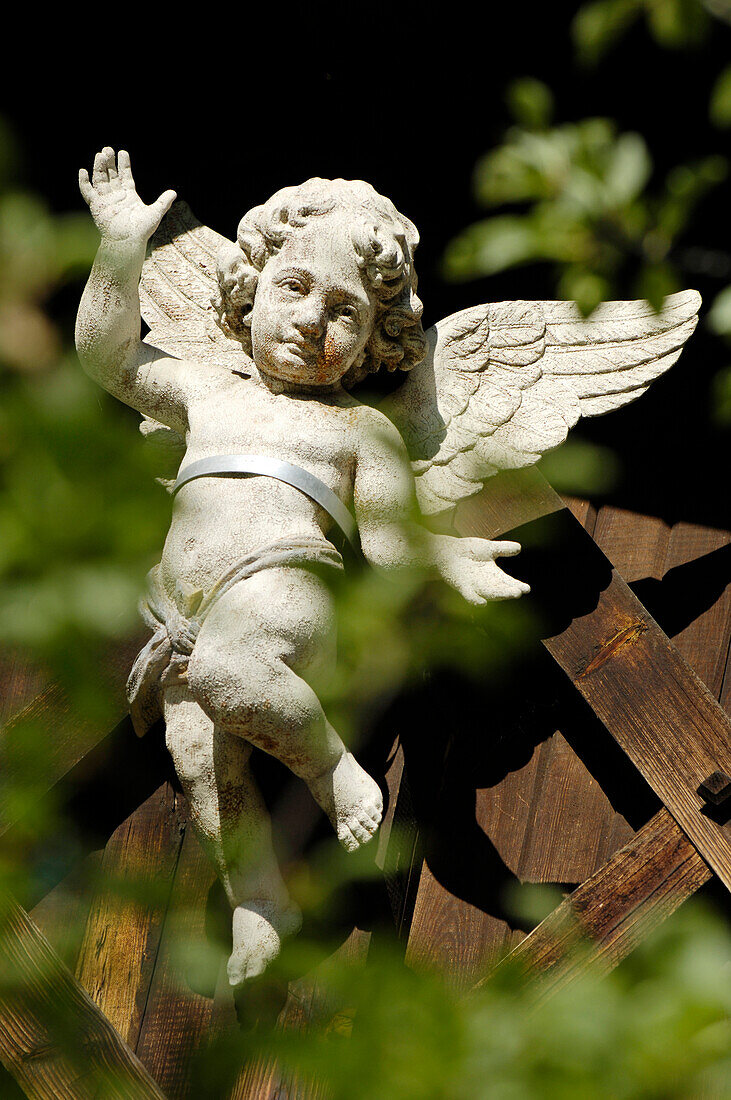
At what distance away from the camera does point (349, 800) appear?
1908 mm

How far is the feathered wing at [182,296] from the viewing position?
2367 mm

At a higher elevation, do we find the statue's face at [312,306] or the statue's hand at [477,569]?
the statue's face at [312,306]

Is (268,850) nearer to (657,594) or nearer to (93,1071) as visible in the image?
(93,1071)

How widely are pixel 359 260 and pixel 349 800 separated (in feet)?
3.12

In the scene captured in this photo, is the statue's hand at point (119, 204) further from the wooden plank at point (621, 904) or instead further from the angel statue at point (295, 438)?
the wooden plank at point (621, 904)

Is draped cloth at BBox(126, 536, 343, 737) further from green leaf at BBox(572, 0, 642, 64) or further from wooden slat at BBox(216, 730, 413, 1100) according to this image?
green leaf at BBox(572, 0, 642, 64)

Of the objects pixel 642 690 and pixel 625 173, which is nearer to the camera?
pixel 625 173

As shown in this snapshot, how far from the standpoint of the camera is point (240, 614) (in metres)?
1.89

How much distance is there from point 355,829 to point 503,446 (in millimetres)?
769

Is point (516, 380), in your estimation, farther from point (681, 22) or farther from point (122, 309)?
point (681, 22)

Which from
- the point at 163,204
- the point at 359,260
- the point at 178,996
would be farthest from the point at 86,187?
the point at 178,996

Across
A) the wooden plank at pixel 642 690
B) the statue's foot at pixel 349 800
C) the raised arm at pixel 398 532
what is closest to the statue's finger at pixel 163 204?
the raised arm at pixel 398 532

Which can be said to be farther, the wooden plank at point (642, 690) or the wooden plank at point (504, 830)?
the wooden plank at point (504, 830)

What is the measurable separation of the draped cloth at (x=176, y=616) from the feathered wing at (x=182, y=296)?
1.35 ft
